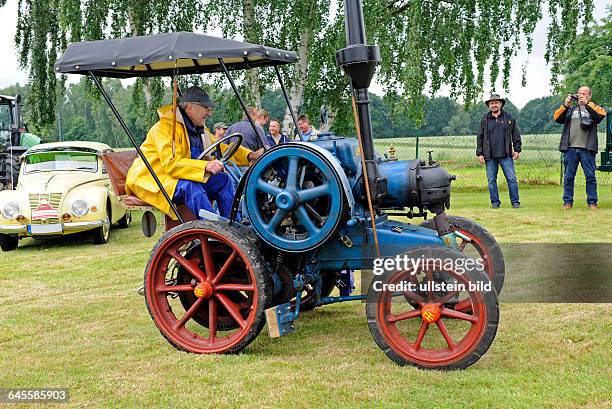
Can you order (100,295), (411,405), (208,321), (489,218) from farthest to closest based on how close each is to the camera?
(489,218) → (100,295) → (208,321) → (411,405)

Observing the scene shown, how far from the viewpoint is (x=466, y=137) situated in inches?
841

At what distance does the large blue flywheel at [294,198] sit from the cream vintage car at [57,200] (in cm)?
603

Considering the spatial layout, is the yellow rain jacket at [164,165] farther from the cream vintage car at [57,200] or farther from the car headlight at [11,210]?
the car headlight at [11,210]

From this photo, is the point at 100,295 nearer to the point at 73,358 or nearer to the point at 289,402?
the point at 73,358

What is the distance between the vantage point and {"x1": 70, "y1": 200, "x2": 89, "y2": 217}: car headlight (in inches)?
425

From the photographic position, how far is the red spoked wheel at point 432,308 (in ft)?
14.3

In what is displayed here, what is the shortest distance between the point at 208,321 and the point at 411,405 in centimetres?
189

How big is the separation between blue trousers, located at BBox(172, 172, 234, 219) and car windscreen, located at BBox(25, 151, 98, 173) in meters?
6.75

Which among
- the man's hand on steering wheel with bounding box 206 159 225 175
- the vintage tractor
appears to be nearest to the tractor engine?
the vintage tractor

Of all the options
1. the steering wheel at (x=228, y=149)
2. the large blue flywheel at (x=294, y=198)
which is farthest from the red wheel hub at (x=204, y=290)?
the steering wheel at (x=228, y=149)

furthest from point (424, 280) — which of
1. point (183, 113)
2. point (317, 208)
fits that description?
point (183, 113)

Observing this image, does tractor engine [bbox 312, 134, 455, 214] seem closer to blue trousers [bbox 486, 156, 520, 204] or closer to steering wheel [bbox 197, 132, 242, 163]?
steering wheel [bbox 197, 132, 242, 163]
